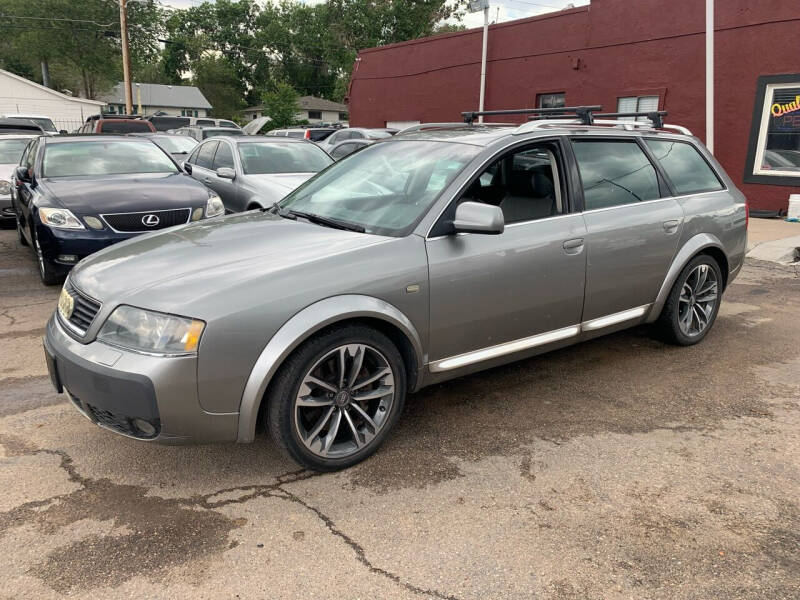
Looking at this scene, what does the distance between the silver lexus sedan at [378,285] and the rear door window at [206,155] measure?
5.67 meters

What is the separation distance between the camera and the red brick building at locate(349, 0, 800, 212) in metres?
12.0

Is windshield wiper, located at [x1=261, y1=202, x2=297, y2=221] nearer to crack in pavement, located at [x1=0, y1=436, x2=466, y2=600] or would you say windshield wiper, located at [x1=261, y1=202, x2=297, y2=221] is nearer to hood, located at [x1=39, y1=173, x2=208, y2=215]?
crack in pavement, located at [x1=0, y1=436, x2=466, y2=600]

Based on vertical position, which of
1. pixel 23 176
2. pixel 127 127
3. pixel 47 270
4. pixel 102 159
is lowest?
pixel 47 270

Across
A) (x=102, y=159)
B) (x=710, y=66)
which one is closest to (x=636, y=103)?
(x=710, y=66)

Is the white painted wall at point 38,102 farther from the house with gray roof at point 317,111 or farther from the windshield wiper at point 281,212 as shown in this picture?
the windshield wiper at point 281,212

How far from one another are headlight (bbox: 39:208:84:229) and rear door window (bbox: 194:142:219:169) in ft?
11.7

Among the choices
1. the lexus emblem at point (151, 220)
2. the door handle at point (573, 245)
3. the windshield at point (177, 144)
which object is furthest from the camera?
the windshield at point (177, 144)

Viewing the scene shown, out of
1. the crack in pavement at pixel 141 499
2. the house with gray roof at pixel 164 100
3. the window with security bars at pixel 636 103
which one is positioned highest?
the house with gray roof at pixel 164 100

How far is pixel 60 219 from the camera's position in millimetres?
5930

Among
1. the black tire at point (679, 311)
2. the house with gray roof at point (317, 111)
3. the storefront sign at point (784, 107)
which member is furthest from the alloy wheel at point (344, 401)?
the house with gray roof at point (317, 111)

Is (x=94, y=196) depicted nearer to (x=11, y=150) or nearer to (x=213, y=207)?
(x=213, y=207)

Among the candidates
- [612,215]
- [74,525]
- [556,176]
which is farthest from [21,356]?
[612,215]

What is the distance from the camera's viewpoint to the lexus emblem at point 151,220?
20.1 ft

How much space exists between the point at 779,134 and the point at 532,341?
11.1 m
